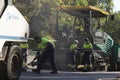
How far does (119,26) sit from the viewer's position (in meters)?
72.9

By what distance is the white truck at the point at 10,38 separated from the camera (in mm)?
12359

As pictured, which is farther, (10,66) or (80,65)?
(80,65)

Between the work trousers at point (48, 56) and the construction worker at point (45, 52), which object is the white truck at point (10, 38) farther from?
the work trousers at point (48, 56)

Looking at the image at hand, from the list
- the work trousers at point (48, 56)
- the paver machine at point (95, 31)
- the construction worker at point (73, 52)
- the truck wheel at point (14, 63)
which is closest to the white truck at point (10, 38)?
the truck wheel at point (14, 63)

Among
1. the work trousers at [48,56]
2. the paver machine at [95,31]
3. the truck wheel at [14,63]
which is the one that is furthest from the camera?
the paver machine at [95,31]

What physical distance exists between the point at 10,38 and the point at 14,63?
122cm

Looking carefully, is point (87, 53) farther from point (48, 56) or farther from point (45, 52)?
point (45, 52)

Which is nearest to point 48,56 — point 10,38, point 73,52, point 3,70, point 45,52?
point 45,52

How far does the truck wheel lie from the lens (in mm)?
13016

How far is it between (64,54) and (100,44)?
2.23m

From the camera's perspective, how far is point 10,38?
12703 mm

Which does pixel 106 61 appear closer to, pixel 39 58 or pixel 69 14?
pixel 69 14

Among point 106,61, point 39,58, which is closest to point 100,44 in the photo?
point 106,61

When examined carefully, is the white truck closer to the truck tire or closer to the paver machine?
the truck tire
